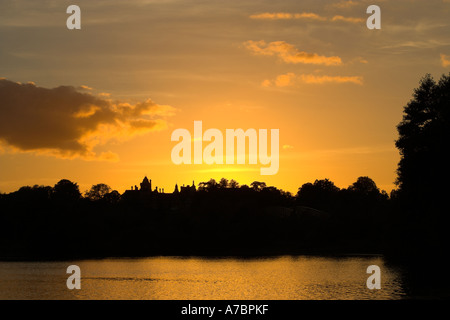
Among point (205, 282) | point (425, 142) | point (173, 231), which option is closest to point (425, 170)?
point (425, 142)

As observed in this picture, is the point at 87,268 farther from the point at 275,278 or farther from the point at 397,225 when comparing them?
the point at 397,225

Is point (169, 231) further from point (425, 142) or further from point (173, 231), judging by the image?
point (425, 142)

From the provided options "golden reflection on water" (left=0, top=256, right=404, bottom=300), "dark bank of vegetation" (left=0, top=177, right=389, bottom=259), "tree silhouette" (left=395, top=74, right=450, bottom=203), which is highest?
"tree silhouette" (left=395, top=74, right=450, bottom=203)

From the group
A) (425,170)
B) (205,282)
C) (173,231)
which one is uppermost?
(425,170)

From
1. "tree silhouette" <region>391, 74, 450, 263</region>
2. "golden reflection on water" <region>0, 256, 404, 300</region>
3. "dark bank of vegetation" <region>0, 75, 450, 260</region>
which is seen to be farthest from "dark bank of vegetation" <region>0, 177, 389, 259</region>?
"tree silhouette" <region>391, 74, 450, 263</region>

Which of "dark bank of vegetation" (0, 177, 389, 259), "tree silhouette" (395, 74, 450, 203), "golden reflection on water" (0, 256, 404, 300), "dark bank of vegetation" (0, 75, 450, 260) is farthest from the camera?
"dark bank of vegetation" (0, 177, 389, 259)

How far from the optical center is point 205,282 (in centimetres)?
6166

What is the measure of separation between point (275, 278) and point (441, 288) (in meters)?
19.1

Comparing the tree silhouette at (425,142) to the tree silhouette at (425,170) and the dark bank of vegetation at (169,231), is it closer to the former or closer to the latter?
the tree silhouette at (425,170)

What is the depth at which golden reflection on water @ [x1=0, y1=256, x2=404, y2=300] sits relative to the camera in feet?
170

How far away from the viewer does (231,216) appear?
440ft

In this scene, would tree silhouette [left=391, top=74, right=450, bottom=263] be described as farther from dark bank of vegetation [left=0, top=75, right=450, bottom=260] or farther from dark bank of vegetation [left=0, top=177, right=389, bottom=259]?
dark bank of vegetation [left=0, top=177, right=389, bottom=259]

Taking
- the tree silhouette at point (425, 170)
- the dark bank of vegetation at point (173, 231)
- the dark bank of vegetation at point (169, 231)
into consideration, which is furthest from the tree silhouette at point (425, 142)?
the dark bank of vegetation at point (173, 231)

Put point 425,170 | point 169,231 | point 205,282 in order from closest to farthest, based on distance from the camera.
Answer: point 205,282 → point 425,170 → point 169,231
